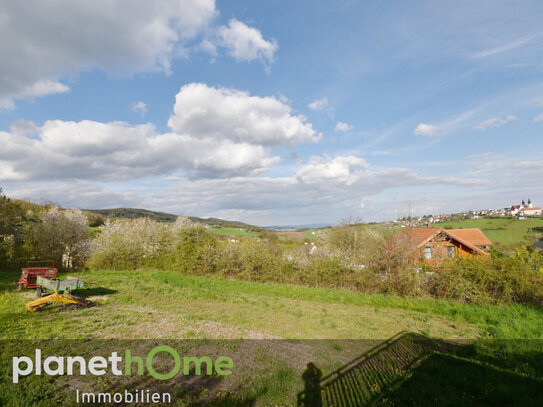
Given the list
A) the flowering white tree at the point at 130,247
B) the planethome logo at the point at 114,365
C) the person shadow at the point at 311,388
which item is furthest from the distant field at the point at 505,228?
the planethome logo at the point at 114,365

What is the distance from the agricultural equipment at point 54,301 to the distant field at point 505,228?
4478cm

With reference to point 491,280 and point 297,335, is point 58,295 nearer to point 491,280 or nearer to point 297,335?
point 297,335

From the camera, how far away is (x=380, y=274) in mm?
11562

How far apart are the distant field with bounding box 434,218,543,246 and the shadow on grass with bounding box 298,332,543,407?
40235mm

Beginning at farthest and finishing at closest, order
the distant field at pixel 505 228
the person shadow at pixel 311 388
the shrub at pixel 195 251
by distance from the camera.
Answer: the distant field at pixel 505 228, the shrub at pixel 195 251, the person shadow at pixel 311 388

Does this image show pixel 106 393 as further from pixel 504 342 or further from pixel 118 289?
pixel 118 289

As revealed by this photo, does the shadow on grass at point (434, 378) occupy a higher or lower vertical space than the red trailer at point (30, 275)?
lower

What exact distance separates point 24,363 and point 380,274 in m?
11.6

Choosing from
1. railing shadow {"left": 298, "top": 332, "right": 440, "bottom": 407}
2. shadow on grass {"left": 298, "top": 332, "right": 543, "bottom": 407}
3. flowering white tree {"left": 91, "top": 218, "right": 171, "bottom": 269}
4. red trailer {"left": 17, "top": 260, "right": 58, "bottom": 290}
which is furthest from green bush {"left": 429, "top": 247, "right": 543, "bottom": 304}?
flowering white tree {"left": 91, "top": 218, "right": 171, "bottom": 269}

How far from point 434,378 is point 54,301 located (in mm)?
9518

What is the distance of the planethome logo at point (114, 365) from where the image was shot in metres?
4.22

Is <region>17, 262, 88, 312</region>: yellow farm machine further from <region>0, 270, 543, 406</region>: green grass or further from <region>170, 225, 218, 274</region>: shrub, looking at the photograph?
<region>170, 225, 218, 274</region>: shrub

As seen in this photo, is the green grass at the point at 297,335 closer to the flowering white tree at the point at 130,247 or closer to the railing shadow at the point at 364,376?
the railing shadow at the point at 364,376

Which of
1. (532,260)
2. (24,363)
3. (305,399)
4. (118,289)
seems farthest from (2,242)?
(532,260)
